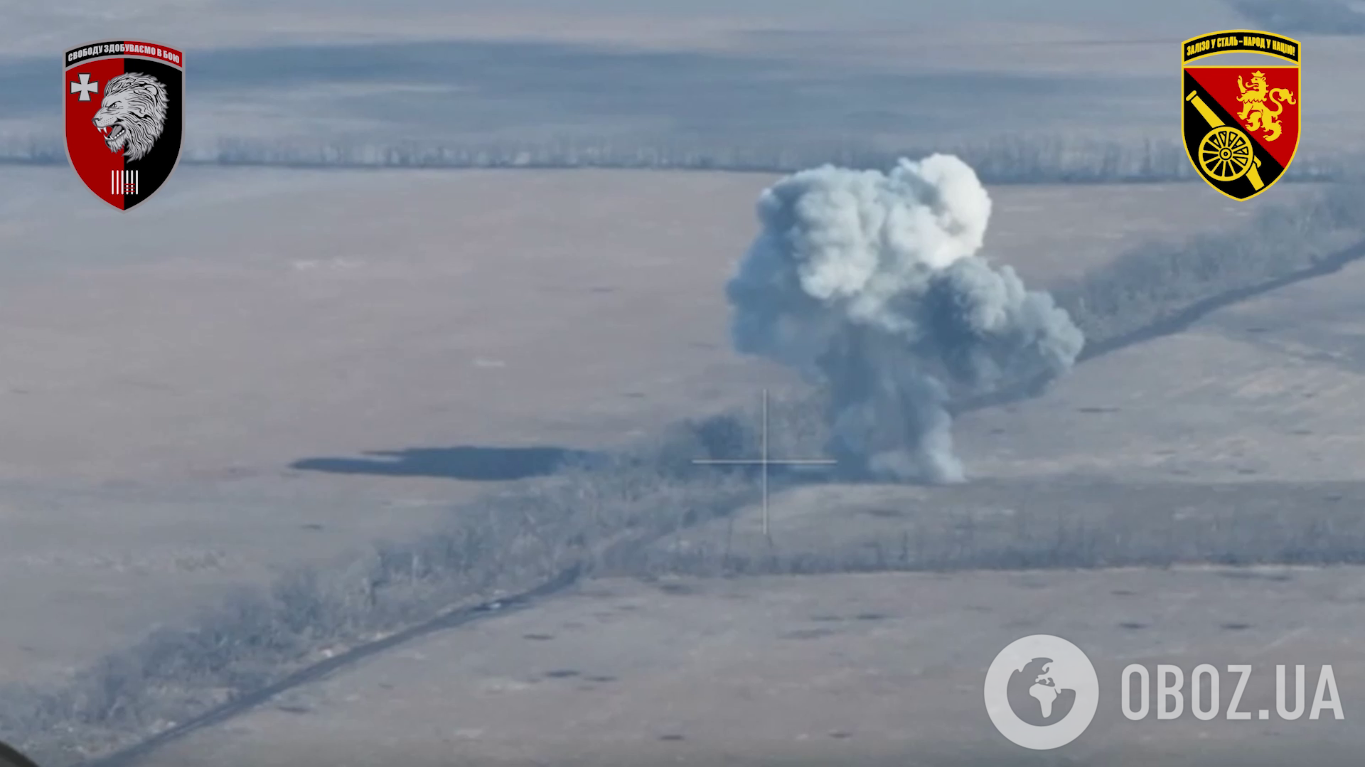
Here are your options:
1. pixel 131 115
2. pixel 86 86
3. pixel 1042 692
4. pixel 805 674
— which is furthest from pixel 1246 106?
pixel 86 86

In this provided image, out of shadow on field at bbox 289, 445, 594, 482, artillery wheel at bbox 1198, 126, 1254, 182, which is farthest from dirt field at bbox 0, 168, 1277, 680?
artillery wheel at bbox 1198, 126, 1254, 182

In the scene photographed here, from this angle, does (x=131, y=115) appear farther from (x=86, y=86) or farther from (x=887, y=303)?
(x=887, y=303)

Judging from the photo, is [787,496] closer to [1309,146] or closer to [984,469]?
[984,469]

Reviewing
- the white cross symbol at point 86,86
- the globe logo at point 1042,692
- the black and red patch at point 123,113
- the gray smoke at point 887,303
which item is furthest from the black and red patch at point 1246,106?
the white cross symbol at point 86,86

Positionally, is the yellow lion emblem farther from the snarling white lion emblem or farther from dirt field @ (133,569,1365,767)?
the snarling white lion emblem

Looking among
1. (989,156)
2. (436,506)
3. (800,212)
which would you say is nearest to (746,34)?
(989,156)

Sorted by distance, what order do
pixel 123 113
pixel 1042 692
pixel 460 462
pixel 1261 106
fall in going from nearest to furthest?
pixel 1042 692, pixel 1261 106, pixel 123 113, pixel 460 462
